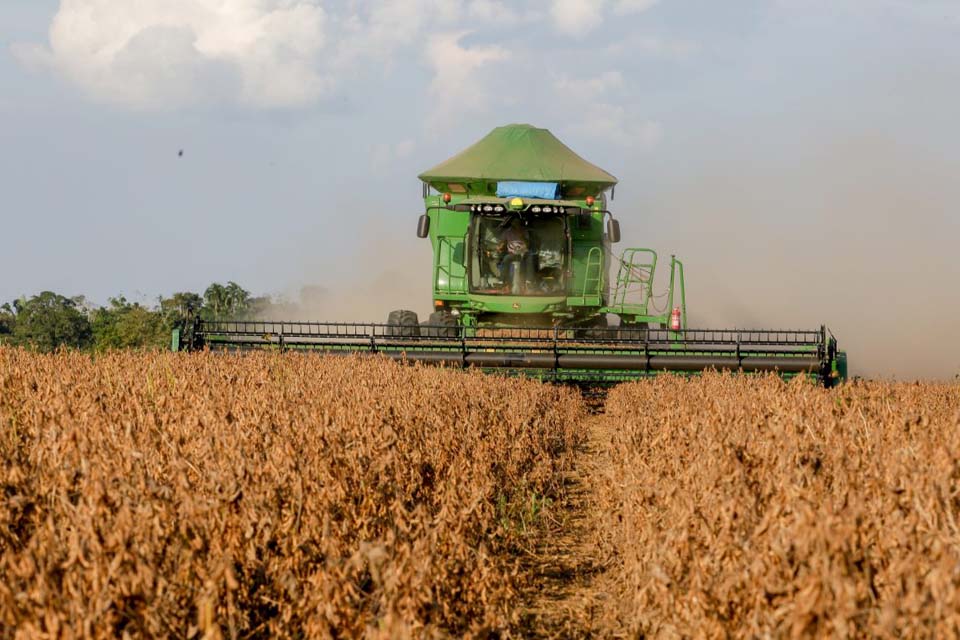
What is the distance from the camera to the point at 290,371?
7.95 metres

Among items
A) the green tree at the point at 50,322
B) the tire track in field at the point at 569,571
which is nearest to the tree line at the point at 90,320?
the green tree at the point at 50,322

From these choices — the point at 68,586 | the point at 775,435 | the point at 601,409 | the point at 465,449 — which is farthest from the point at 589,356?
the point at 68,586

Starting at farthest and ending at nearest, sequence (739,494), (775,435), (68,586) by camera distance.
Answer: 1. (775,435)
2. (739,494)
3. (68,586)

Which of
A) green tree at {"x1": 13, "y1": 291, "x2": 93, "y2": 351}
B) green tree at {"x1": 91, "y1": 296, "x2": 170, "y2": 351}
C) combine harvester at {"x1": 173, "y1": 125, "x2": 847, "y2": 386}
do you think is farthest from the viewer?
green tree at {"x1": 13, "y1": 291, "x2": 93, "y2": 351}

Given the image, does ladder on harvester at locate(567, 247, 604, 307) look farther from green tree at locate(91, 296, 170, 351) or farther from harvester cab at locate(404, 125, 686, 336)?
green tree at locate(91, 296, 170, 351)

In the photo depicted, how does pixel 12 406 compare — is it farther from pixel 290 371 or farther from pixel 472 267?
pixel 472 267

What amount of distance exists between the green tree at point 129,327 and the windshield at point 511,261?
12.5m

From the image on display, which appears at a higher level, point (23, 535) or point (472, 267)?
point (472, 267)

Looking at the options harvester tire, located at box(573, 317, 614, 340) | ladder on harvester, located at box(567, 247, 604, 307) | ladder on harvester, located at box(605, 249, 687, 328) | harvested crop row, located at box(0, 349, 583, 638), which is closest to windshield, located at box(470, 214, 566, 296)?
ladder on harvester, located at box(567, 247, 604, 307)

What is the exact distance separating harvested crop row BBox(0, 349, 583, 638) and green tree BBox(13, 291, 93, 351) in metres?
24.2

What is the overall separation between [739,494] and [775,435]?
80 cm

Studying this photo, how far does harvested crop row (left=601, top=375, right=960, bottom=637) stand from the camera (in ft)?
7.29

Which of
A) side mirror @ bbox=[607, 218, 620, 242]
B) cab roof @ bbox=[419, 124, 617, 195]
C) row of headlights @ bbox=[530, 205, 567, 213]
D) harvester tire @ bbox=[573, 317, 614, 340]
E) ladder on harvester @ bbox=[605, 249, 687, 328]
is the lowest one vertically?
harvester tire @ bbox=[573, 317, 614, 340]

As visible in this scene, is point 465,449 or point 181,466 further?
point 465,449
